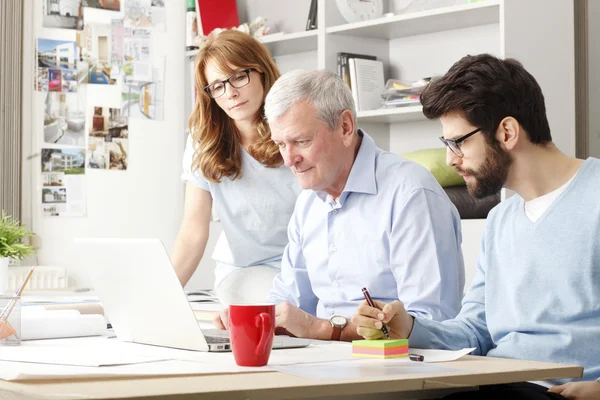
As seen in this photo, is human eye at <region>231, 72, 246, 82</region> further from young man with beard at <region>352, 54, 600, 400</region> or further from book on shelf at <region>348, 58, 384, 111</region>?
book on shelf at <region>348, 58, 384, 111</region>

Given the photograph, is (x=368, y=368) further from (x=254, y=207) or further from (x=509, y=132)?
(x=254, y=207)

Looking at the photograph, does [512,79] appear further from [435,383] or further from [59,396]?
[59,396]

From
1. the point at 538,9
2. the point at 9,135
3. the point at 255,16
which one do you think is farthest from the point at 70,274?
the point at 538,9

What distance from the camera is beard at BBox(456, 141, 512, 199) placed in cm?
159

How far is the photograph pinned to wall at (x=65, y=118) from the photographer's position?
165 inches

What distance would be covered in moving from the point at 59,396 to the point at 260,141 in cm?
173

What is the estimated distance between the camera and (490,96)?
5.22 feet

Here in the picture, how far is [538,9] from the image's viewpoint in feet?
10.9

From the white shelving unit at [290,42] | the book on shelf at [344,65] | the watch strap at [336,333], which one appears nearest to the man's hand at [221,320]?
the watch strap at [336,333]

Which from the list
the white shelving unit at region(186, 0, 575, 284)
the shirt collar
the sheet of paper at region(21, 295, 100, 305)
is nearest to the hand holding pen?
the shirt collar

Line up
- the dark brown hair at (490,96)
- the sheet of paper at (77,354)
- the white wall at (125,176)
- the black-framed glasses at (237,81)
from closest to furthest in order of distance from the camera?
the sheet of paper at (77,354) → the dark brown hair at (490,96) → the black-framed glasses at (237,81) → the white wall at (125,176)

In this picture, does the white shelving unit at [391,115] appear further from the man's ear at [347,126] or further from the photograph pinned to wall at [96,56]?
the man's ear at [347,126]

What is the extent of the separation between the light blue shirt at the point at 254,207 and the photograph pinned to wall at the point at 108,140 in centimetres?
162

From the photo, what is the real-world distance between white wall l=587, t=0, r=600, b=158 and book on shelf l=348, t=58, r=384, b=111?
0.85 meters
